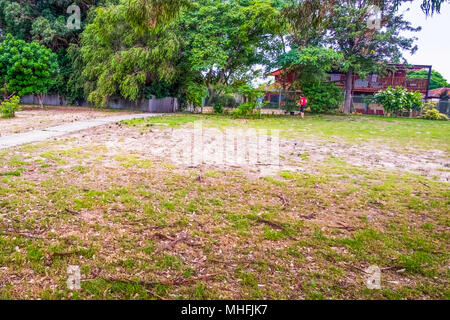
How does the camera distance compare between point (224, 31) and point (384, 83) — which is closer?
point (224, 31)

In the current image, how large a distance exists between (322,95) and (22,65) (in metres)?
17.7

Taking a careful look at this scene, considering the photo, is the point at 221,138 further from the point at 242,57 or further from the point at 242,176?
the point at 242,57

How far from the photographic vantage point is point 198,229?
9.67ft

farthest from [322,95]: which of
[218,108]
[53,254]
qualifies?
[53,254]

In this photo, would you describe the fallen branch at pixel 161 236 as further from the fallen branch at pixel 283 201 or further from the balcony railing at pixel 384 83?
the balcony railing at pixel 384 83

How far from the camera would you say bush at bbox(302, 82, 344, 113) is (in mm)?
20156

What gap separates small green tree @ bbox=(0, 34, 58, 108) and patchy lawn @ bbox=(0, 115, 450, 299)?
40.2 feet

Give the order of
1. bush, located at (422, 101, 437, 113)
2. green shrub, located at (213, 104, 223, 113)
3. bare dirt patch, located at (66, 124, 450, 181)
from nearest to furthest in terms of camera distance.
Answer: bare dirt patch, located at (66, 124, 450, 181) < green shrub, located at (213, 104, 223, 113) < bush, located at (422, 101, 437, 113)

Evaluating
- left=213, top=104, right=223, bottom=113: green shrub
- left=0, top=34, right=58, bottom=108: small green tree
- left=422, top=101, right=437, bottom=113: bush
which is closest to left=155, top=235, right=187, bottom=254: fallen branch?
left=213, top=104, right=223, bottom=113: green shrub

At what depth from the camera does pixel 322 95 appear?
66.3 ft

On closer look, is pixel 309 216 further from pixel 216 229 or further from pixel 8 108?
pixel 8 108

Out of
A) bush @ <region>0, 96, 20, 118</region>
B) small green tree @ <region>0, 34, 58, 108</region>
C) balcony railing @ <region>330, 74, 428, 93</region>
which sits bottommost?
bush @ <region>0, 96, 20, 118</region>

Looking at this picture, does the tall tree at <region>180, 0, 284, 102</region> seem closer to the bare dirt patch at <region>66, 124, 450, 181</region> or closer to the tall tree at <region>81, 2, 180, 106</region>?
the tall tree at <region>81, 2, 180, 106</region>

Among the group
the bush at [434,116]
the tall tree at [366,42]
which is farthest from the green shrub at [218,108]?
the bush at [434,116]
